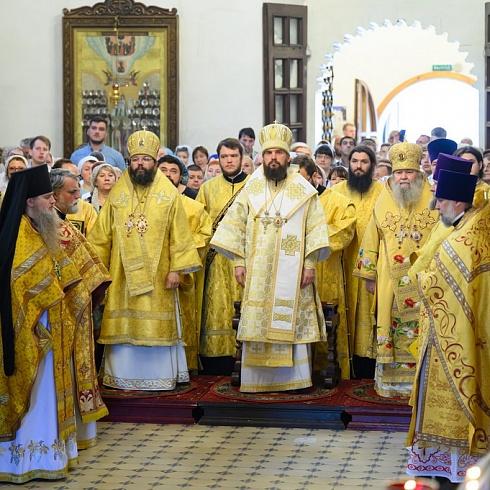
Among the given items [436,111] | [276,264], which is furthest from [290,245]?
[436,111]

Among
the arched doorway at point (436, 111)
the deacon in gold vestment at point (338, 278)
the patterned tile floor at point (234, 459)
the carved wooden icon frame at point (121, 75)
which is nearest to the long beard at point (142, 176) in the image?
the deacon in gold vestment at point (338, 278)

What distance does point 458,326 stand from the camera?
5559mm

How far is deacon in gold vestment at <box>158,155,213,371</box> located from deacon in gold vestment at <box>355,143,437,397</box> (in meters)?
1.39

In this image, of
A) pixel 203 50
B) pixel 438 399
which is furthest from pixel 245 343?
pixel 203 50

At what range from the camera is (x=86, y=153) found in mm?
11234

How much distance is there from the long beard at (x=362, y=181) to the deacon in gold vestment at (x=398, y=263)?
925 mm

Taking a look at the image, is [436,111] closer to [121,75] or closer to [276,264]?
[121,75]

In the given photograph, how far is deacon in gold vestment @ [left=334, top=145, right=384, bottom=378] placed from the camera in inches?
324

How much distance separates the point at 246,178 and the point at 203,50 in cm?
468

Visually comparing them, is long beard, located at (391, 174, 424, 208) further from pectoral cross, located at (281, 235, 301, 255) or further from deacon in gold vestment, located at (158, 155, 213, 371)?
deacon in gold vestment, located at (158, 155, 213, 371)

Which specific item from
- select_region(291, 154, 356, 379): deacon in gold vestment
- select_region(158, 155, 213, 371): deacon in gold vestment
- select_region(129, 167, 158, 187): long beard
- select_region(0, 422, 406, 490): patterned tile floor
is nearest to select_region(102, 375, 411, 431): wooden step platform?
select_region(0, 422, 406, 490): patterned tile floor

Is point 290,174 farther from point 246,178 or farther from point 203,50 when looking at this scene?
point 203,50

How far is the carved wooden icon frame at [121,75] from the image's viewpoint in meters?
12.9

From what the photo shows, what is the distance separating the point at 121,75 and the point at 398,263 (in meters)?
6.54
